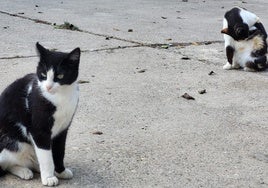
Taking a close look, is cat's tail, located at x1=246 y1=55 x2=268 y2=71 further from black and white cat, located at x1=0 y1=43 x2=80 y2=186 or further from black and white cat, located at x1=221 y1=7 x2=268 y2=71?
black and white cat, located at x1=0 y1=43 x2=80 y2=186

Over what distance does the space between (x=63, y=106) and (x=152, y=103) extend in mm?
2023

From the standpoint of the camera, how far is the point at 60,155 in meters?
3.49

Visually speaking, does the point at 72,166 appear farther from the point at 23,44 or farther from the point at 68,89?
the point at 23,44

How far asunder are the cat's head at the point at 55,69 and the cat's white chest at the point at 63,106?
0.13 feet

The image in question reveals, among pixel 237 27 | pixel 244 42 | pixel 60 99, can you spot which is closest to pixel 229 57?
pixel 244 42

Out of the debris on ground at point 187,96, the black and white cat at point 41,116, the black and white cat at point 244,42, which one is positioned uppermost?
the black and white cat at point 41,116

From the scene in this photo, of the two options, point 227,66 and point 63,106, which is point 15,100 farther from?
point 227,66

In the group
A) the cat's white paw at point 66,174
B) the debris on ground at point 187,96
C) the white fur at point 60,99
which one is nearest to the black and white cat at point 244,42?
the debris on ground at point 187,96

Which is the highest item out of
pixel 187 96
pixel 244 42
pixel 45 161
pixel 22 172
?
pixel 45 161

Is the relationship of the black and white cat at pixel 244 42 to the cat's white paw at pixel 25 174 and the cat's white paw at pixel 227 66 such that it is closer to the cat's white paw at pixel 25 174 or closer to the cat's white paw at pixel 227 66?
the cat's white paw at pixel 227 66

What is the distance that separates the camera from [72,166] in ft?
12.3

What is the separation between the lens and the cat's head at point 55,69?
10.6 feet

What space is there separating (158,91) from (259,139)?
4.83 ft

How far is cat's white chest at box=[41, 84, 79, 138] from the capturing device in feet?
10.7
